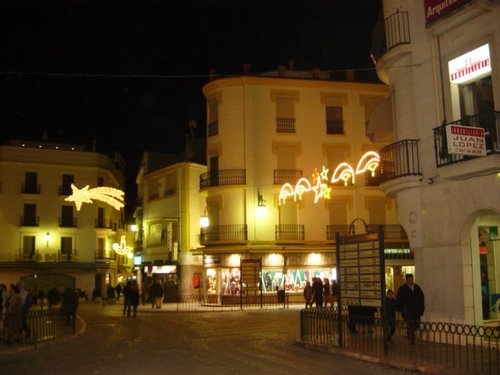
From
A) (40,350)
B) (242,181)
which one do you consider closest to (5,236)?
(242,181)

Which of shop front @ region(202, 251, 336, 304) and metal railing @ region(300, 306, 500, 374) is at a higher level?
shop front @ region(202, 251, 336, 304)

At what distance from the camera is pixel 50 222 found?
55.3 m

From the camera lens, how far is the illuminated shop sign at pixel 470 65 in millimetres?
14711

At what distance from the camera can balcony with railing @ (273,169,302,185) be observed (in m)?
39.6

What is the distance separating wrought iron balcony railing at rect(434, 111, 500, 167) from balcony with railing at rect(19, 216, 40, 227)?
1830 inches

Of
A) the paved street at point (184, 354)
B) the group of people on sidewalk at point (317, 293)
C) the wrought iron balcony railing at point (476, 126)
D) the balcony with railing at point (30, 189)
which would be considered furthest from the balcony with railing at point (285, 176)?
the balcony with railing at point (30, 189)

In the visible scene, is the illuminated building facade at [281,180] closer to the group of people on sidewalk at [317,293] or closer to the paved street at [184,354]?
the group of people on sidewalk at [317,293]

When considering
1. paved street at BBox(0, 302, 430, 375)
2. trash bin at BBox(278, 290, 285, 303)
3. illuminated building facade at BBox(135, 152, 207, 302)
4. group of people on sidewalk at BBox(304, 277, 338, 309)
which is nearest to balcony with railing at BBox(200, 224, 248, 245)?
illuminated building facade at BBox(135, 152, 207, 302)

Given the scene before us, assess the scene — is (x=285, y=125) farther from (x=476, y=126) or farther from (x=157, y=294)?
(x=476, y=126)

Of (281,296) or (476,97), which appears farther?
(281,296)

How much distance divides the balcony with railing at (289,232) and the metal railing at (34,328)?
63.5 ft

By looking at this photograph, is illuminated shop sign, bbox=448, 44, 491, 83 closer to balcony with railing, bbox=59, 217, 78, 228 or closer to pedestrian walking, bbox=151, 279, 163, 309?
pedestrian walking, bbox=151, 279, 163, 309

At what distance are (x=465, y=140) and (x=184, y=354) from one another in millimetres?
8609

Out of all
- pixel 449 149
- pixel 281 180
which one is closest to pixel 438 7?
pixel 449 149
